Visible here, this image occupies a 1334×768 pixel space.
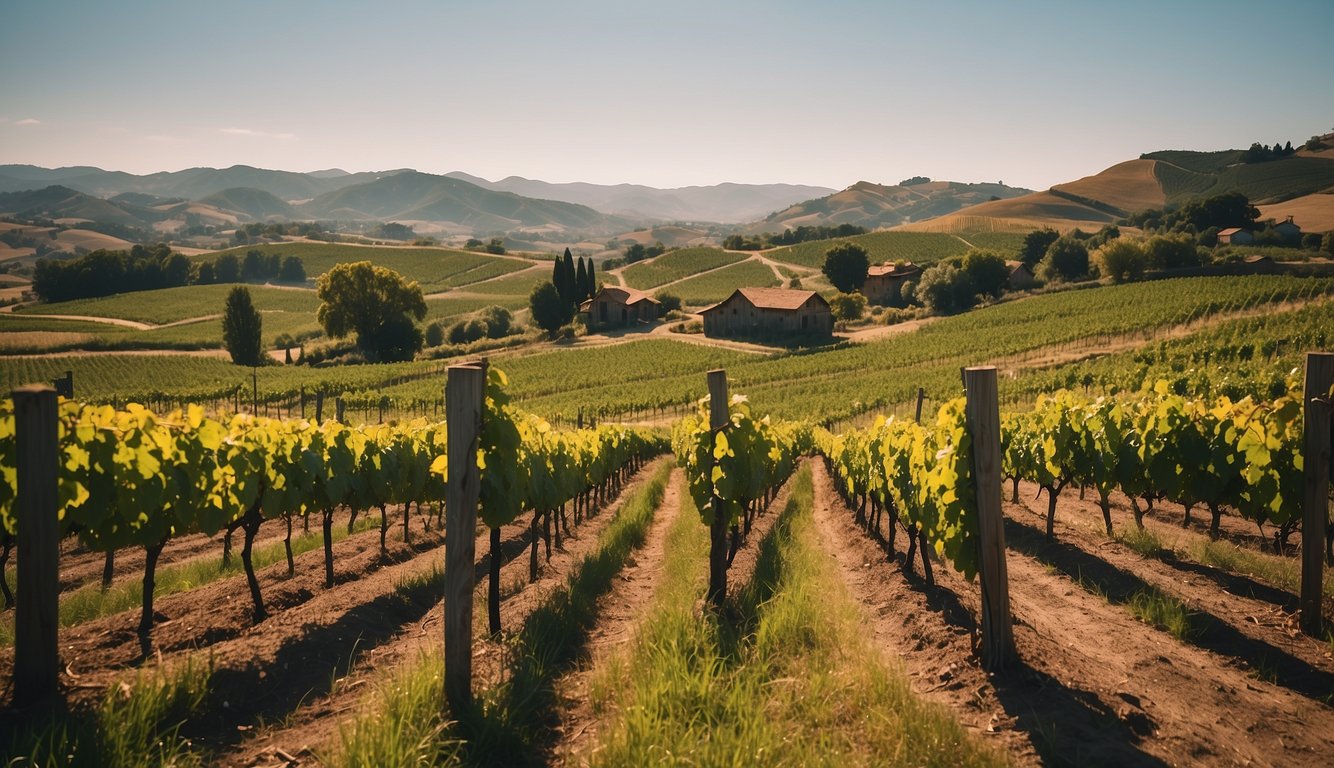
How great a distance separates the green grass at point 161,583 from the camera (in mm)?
7734

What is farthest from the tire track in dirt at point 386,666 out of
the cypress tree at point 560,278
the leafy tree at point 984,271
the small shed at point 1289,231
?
the small shed at point 1289,231

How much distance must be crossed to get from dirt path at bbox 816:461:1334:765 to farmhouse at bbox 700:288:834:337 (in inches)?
2290

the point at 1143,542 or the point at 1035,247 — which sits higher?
the point at 1035,247

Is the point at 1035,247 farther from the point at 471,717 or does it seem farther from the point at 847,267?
the point at 471,717

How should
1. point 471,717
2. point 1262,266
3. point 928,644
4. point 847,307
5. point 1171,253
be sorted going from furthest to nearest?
point 847,307
point 1171,253
point 1262,266
point 928,644
point 471,717

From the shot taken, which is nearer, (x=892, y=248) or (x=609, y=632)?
(x=609, y=632)

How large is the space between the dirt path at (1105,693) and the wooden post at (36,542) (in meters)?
5.75

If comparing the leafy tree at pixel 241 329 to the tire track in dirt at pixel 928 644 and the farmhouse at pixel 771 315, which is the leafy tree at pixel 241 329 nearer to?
the farmhouse at pixel 771 315

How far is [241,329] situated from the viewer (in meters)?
61.4

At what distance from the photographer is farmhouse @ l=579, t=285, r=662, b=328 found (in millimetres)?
75375

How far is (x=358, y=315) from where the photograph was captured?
66000 mm

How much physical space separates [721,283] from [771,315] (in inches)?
1490

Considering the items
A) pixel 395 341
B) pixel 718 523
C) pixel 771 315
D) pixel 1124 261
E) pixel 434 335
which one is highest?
pixel 1124 261

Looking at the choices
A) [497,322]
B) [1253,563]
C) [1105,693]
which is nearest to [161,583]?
[1105,693]
